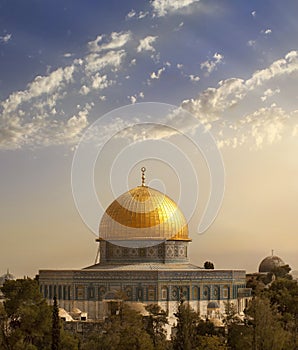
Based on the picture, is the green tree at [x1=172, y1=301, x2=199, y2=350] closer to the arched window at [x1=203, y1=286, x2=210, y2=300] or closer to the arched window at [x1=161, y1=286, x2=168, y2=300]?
the arched window at [x1=161, y1=286, x2=168, y2=300]

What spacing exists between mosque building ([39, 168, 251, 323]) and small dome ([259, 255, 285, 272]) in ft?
89.0

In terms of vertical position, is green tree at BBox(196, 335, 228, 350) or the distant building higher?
the distant building

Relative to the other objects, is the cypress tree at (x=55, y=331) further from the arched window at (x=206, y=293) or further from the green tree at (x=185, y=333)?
the arched window at (x=206, y=293)

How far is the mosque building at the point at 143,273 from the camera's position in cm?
4328

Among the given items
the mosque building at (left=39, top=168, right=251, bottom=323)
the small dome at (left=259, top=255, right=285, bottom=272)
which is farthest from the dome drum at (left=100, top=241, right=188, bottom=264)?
the small dome at (left=259, top=255, right=285, bottom=272)

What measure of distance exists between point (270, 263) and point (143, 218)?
2998 cm

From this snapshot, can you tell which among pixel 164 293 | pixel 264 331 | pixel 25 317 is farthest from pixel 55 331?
pixel 164 293

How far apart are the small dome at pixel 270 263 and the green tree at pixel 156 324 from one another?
116ft

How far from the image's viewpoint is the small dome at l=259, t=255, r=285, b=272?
242 feet

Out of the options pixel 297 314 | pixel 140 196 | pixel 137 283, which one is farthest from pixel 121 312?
pixel 140 196

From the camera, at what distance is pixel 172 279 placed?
43.6 meters

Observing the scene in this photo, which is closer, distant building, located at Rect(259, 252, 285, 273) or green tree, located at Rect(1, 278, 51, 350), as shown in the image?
green tree, located at Rect(1, 278, 51, 350)

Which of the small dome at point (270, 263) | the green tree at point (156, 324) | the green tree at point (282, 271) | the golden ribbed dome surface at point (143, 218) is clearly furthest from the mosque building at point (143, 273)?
the small dome at point (270, 263)

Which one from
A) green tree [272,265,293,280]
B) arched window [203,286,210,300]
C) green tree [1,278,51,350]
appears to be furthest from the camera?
green tree [272,265,293,280]
